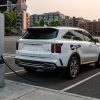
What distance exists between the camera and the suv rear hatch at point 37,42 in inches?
350

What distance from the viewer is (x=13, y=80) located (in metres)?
9.01

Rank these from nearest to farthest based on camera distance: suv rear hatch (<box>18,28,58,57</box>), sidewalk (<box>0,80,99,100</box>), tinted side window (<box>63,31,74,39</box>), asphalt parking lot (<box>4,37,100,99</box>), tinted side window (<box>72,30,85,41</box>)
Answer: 1. sidewalk (<box>0,80,99,100</box>)
2. asphalt parking lot (<box>4,37,100,99</box>)
3. suv rear hatch (<box>18,28,58,57</box>)
4. tinted side window (<box>63,31,74,39</box>)
5. tinted side window (<box>72,30,85,41</box>)

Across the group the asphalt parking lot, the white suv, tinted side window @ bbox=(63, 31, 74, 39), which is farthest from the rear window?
the asphalt parking lot

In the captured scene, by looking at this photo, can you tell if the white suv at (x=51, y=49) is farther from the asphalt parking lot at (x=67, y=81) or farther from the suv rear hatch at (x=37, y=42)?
the asphalt parking lot at (x=67, y=81)

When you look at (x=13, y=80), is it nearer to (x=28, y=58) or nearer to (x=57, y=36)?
(x=28, y=58)

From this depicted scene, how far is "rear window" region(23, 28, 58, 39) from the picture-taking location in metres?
9.17

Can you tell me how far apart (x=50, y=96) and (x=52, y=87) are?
Answer: 42.3 inches

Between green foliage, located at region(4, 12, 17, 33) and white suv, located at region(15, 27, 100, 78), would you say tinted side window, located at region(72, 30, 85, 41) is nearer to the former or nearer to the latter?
white suv, located at region(15, 27, 100, 78)

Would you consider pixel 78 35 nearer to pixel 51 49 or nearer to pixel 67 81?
pixel 51 49

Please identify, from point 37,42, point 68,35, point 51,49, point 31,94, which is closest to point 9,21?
point 68,35

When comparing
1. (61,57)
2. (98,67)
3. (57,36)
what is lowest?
(98,67)

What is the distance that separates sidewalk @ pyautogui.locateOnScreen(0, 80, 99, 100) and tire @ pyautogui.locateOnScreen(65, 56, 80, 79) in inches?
64.6

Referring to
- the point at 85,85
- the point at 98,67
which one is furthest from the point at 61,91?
the point at 98,67

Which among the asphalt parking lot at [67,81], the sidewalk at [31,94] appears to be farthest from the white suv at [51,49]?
the sidewalk at [31,94]
